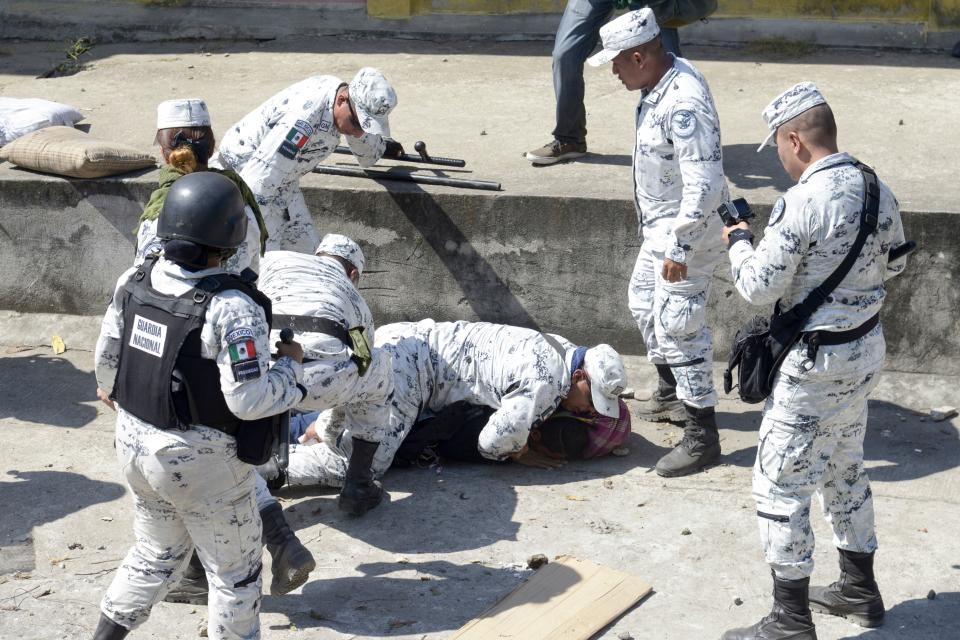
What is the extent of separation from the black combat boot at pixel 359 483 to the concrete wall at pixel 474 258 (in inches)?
70.6

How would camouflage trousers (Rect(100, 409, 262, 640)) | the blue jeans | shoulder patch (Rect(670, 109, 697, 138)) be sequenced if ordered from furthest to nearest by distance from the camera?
the blue jeans
shoulder patch (Rect(670, 109, 697, 138))
camouflage trousers (Rect(100, 409, 262, 640))

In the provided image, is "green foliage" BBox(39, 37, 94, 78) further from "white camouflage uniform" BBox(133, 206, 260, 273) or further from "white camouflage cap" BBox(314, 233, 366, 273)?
"white camouflage uniform" BBox(133, 206, 260, 273)

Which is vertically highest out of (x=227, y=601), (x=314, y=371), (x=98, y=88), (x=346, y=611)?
(x=98, y=88)

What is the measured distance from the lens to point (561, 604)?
4.67 meters

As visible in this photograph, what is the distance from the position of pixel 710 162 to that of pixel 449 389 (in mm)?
1698

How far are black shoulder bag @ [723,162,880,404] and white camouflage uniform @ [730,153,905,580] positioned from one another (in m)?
0.02

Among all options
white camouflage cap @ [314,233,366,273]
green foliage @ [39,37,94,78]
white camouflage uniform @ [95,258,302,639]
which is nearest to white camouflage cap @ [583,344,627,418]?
white camouflage cap @ [314,233,366,273]

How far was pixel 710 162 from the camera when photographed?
5.35m

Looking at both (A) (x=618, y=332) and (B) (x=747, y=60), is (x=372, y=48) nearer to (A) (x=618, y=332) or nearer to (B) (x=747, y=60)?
(B) (x=747, y=60)

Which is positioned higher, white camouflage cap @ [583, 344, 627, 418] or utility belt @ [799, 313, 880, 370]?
utility belt @ [799, 313, 880, 370]

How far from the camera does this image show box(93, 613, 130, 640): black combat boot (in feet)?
13.4

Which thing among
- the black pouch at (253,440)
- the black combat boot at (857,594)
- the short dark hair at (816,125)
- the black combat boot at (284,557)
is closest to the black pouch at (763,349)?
the short dark hair at (816,125)

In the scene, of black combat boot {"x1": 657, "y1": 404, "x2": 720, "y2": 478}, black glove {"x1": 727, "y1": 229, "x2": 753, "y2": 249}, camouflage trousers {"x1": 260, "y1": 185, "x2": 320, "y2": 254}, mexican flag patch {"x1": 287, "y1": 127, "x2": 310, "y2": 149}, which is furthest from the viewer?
camouflage trousers {"x1": 260, "y1": 185, "x2": 320, "y2": 254}

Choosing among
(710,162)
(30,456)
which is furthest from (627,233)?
(30,456)
